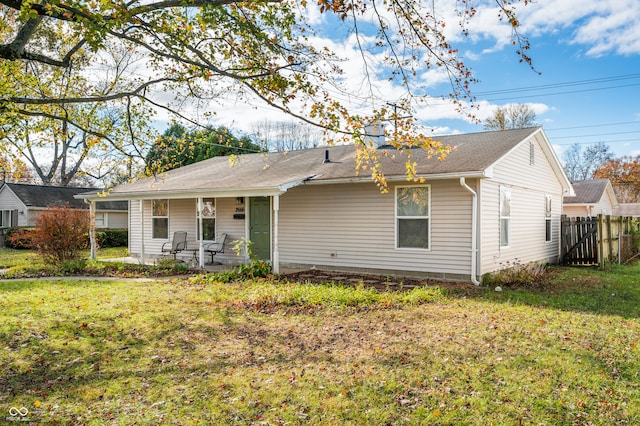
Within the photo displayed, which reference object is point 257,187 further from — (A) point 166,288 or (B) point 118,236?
(B) point 118,236

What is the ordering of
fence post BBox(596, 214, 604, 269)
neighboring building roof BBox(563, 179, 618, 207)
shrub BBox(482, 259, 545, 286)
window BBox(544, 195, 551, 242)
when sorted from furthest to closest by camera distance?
neighboring building roof BBox(563, 179, 618, 207), window BBox(544, 195, 551, 242), fence post BBox(596, 214, 604, 269), shrub BBox(482, 259, 545, 286)

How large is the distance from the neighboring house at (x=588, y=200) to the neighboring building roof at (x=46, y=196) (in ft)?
98.1

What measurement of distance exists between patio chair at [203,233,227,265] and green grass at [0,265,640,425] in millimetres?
5600

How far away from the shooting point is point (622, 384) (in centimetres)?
441

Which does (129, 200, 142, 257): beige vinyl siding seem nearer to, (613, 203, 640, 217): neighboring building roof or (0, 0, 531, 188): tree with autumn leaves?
(0, 0, 531, 188): tree with autumn leaves

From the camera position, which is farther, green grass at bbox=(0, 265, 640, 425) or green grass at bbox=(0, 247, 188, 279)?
green grass at bbox=(0, 247, 188, 279)

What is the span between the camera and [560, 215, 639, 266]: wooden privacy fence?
47.5 ft

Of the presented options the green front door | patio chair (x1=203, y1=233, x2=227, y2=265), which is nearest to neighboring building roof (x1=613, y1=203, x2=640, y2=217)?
the green front door

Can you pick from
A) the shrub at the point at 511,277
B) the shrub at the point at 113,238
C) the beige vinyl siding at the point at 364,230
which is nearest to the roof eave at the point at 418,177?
the beige vinyl siding at the point at 364,230

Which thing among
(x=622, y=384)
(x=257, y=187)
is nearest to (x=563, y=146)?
(x=257, y=187)

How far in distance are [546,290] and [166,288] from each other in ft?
28.0

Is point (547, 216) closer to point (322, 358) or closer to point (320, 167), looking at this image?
point (320, 167)

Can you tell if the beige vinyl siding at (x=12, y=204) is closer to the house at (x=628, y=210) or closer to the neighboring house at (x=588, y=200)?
the neighboring house at (x=588, y=200)

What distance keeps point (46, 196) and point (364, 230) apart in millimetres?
26398
